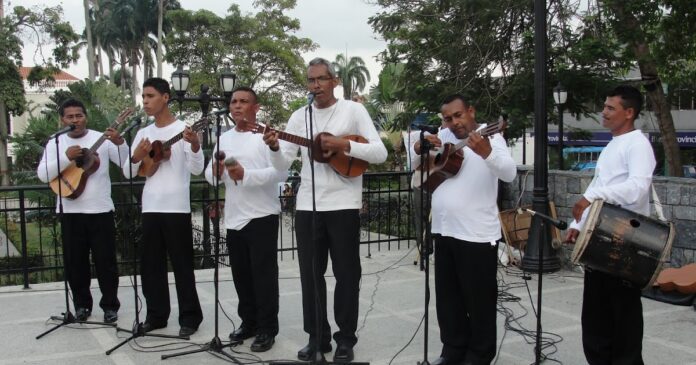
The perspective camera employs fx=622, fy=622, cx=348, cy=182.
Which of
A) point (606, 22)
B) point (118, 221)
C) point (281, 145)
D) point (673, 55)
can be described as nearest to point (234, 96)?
point (281, 145)

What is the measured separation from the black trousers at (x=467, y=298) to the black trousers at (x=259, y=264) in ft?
4.22

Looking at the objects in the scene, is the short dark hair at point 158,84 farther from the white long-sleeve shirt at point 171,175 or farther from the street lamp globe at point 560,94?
the street lamp globe at point 560,94

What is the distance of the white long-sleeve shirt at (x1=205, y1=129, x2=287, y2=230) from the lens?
4594mm

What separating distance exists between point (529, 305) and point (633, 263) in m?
2.52

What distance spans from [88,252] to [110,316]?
0.59 metres

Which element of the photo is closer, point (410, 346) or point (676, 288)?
point (410, 346)

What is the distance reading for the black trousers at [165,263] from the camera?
16.2 ft

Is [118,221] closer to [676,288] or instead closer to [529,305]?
[529,305]

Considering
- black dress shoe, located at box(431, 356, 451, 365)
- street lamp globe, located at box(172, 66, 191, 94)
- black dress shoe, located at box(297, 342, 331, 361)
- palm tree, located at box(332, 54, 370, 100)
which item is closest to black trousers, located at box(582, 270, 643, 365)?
black dress shoe, located at box(431, 356, 451, 365)

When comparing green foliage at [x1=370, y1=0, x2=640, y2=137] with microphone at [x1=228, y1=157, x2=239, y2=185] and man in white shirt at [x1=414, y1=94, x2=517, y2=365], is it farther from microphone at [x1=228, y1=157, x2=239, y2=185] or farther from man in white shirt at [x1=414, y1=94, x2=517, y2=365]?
microphone at [x1=228, y1=157, x2=239, y2=185]

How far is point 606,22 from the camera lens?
35.7 feet

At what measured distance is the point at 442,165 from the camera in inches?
155

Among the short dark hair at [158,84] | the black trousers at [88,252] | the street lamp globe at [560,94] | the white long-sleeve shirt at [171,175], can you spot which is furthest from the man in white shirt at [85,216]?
the street lamp globe at [560,94]

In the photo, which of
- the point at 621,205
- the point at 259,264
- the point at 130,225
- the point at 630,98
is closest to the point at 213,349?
the point at 259,264
